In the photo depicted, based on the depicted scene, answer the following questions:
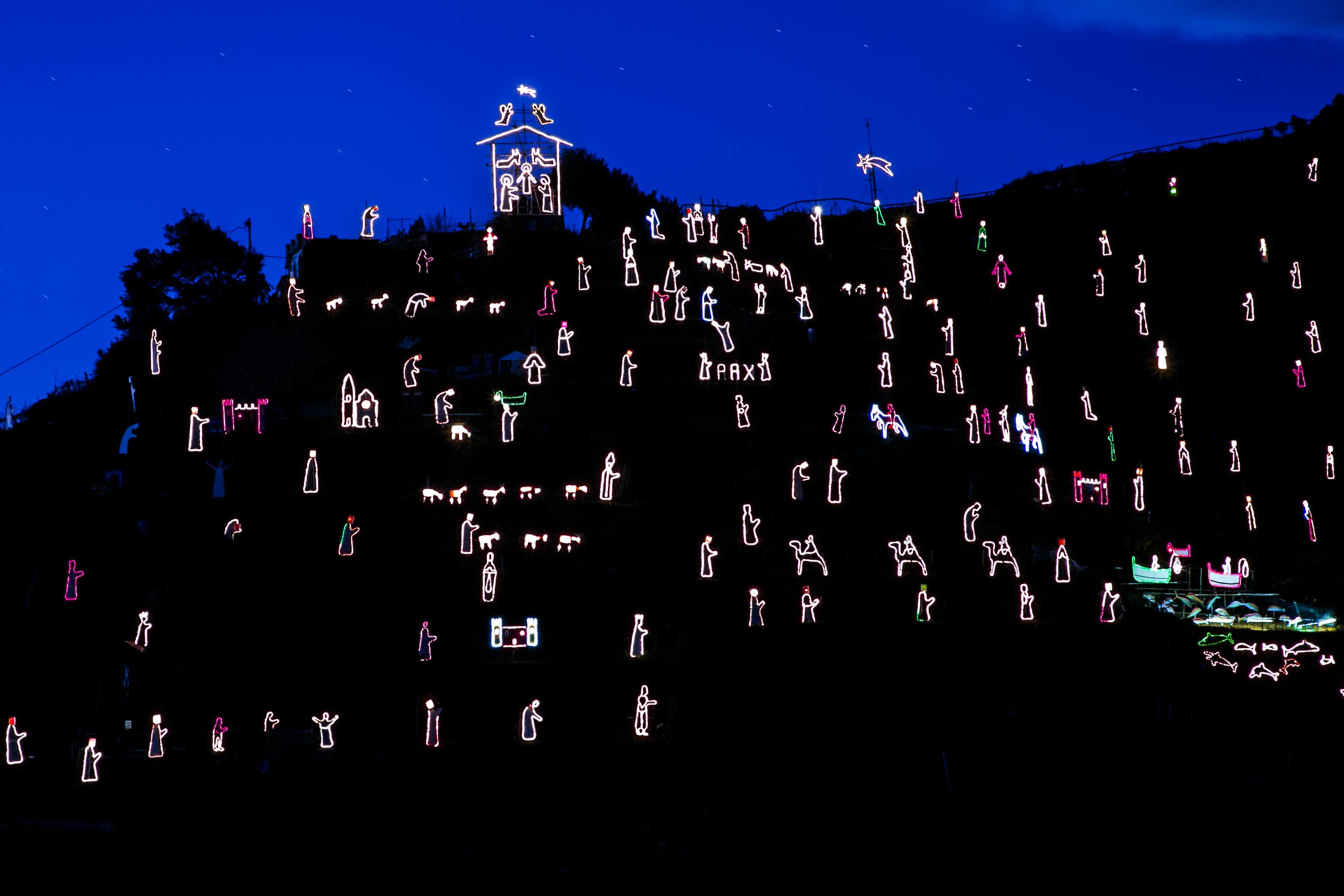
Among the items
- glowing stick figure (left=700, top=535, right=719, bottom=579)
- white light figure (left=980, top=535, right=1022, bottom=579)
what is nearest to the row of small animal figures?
glowing stick figure (left=700, top=535, right=719, bottom=579)

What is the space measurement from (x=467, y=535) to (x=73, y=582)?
7044 mm

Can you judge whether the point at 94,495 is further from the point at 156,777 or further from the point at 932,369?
the point at 932,369

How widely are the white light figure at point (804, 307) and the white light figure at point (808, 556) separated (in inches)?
238

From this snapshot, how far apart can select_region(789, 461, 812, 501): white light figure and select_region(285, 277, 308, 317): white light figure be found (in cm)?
1157

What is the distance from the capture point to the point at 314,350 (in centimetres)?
2503

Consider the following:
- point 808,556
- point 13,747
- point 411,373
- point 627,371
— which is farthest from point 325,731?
point 808,556

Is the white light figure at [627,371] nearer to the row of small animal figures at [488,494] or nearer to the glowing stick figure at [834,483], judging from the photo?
the row of small animal figures at [488,494]

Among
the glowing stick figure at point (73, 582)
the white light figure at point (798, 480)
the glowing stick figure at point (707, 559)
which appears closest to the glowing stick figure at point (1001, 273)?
the white light figure at point (798, 480)

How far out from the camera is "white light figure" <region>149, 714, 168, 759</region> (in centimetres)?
1916

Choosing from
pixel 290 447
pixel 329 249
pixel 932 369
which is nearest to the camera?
pixel 290 447

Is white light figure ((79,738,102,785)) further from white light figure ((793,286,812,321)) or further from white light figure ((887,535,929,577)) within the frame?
white light figure ((793,286,812,321))

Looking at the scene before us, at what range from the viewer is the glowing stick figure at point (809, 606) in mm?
20828

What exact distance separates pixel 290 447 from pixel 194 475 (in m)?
1.84

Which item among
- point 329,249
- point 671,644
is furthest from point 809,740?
point 329,249
